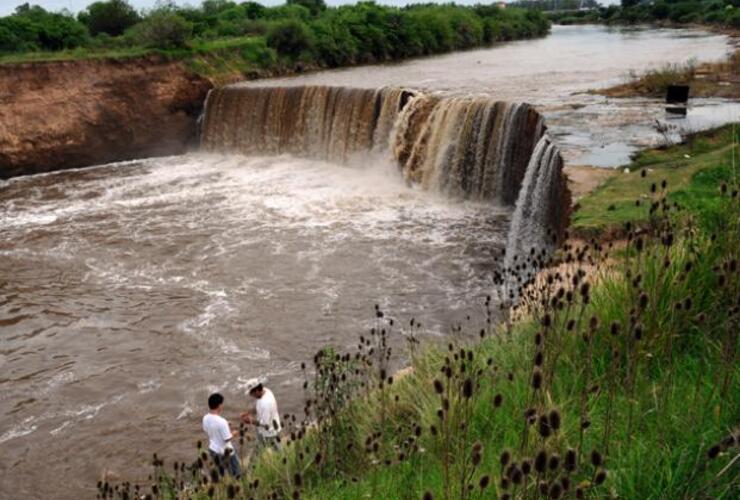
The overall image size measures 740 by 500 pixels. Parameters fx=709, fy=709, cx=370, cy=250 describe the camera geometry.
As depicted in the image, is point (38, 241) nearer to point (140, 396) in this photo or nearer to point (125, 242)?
point (125, 242)

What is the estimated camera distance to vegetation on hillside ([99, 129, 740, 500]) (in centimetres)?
290

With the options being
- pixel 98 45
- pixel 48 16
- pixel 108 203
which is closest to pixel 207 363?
pixel 108 203

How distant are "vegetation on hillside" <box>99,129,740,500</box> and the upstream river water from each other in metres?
4.00

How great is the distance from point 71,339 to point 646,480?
10.3 meters

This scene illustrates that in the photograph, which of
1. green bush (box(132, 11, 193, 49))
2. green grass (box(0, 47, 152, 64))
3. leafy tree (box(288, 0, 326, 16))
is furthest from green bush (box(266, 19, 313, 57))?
leafy tree (box(288, 0, 326, 16))

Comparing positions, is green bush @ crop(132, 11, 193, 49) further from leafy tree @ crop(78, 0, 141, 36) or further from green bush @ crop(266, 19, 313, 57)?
leafy tree @ crop(78, 0, 141, 36)

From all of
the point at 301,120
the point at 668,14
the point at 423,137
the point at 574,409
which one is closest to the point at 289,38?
the point at 301,120

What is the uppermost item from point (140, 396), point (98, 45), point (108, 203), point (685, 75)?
point (98, 45)

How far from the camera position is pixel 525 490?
2846mm

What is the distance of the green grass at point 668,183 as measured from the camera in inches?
355

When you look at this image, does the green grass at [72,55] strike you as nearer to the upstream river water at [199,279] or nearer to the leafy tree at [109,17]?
the upstream river water at [199,279]

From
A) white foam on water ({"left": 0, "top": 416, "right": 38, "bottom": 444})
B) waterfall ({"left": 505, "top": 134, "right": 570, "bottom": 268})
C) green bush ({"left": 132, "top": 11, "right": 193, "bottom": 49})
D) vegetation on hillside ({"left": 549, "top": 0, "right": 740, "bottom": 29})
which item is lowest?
white foam on water ({"left": 0, "top": 416, "right": 38, "bottom": 444})

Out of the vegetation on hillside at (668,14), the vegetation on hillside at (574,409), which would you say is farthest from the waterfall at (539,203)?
the vegetation on hillside at (668,14)

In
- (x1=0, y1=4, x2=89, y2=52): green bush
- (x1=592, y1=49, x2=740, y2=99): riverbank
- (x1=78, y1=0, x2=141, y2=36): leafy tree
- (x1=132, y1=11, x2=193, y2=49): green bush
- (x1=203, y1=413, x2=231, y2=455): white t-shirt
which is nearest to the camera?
(x1=203, y1=413, x2=231, y2=455): white t-shirt
